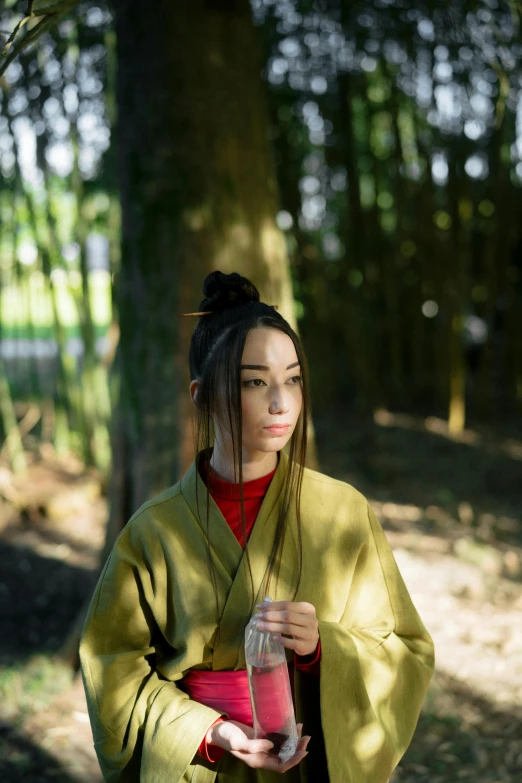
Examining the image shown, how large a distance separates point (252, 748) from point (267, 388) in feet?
1.53

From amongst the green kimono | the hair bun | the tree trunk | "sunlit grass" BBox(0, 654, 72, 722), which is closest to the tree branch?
the hair bun

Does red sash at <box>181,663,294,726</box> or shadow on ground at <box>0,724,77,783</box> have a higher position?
red sash at <box>181,663,294,726</box>

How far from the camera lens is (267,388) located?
116 cm

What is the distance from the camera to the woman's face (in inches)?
45.6

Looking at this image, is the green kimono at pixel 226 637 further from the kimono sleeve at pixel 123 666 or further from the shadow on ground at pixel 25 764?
the shadow on ground at pixel 25 764

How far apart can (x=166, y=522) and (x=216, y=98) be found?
145cm

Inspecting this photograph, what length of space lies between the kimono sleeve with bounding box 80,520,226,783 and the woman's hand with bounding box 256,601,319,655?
7.5 inches

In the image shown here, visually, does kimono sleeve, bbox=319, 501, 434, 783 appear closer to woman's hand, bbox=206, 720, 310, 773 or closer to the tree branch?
woman's hand, bbox=206, 720, 310, 773

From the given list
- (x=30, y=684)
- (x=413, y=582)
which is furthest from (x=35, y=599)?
(x=413, y=582)

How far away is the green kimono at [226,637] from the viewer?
1.19 metres

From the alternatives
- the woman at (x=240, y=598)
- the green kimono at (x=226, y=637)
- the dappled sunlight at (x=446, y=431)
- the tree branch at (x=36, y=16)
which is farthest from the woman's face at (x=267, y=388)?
the dappled sunlight at (x=446, y=431)

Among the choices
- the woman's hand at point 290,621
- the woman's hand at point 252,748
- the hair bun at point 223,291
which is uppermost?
the hair bun at point 223,291

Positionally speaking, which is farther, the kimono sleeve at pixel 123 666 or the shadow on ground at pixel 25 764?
the shadow on ground at pixel 25 764

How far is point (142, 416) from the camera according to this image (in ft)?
7.93
